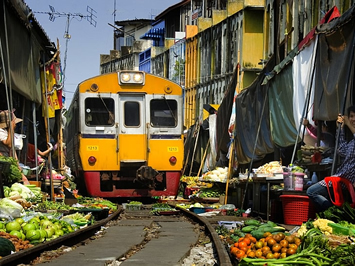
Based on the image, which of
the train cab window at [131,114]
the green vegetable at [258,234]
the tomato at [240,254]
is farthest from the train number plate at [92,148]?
the tomato at [240,254]

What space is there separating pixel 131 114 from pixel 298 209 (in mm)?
9101

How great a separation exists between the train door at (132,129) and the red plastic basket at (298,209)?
8.65 meters

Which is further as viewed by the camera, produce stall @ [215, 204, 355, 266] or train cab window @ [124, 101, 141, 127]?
train cab window @ [124, 101, 141, 127]

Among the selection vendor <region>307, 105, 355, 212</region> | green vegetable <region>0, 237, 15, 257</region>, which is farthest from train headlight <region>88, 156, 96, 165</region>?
green vegetable <region>0, 237, 15, 257</region>

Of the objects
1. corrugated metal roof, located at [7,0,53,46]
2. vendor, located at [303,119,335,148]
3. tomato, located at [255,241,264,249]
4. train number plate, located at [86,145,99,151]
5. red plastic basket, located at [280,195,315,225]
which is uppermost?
corrugated metal roof, located at [7,0,53,46]

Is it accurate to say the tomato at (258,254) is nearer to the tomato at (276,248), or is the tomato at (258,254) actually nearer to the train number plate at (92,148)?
the tomato at (276,248)

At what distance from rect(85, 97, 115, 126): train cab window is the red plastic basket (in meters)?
9.00

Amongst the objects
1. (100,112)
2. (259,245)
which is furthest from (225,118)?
(259,245)

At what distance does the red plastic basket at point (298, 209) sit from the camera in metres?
10.7

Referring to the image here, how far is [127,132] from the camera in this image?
62.8ft

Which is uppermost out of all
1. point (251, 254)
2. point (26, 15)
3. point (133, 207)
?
point (26, 15)

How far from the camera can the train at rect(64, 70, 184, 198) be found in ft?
62.3

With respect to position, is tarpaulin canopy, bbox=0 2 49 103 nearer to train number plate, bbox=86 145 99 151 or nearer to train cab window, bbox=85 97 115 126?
train cab window, bbox=85 97 115 126

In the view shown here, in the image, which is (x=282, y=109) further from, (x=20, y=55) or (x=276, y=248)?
(x=276, y=248)
